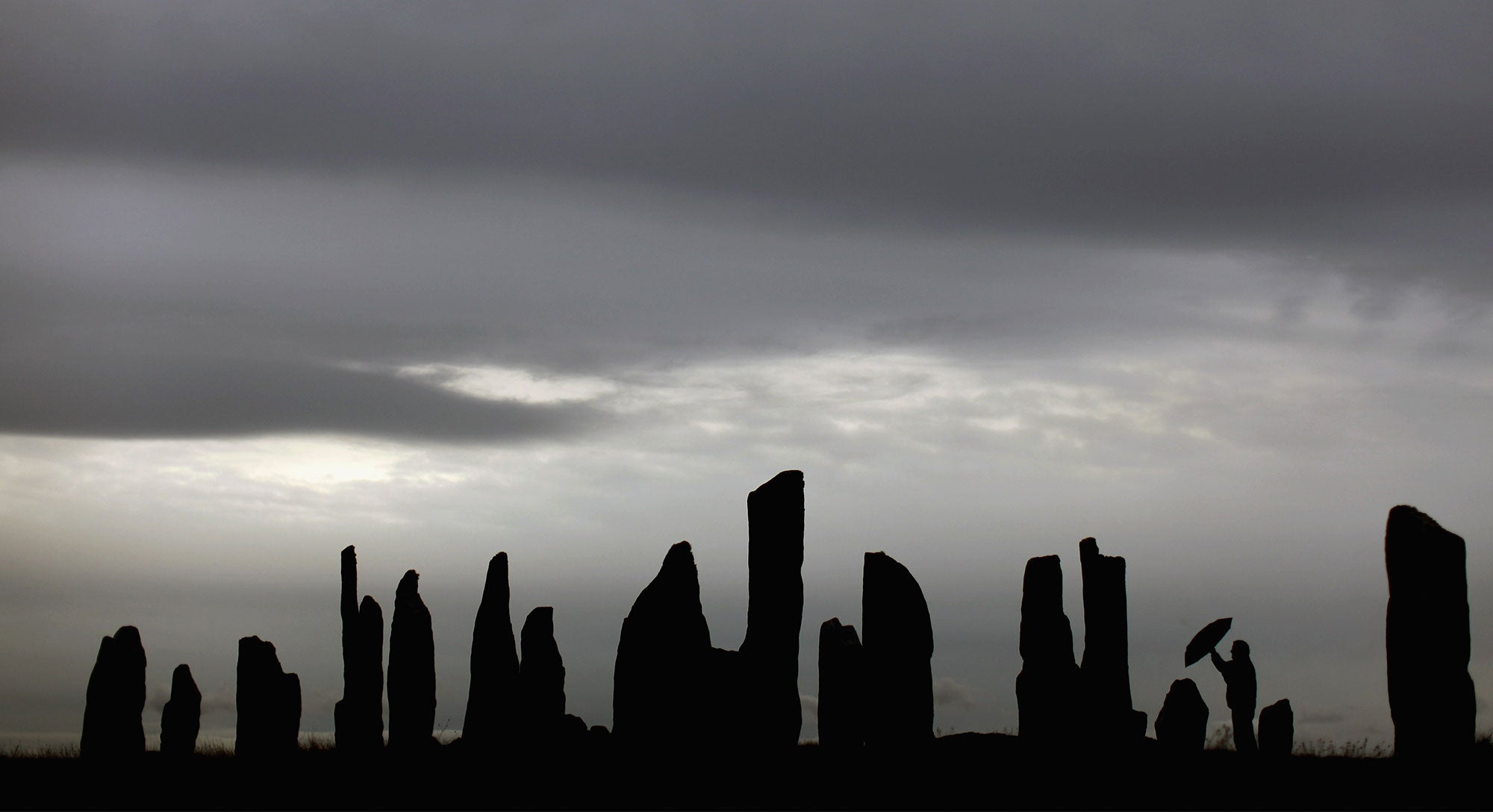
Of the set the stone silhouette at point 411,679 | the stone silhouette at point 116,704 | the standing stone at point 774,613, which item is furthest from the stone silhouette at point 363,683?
the standing stone at point 774,613

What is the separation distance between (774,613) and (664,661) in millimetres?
2652

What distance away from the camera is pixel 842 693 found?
3195 cm

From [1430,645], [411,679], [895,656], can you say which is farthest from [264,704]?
[1430,645]

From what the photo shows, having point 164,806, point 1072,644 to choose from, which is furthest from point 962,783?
point 164,806

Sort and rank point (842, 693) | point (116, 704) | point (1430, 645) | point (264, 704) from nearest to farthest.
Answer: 1. point (1430, 645)
2. point (842, 693)
3. point (116, 704)
4. point (264, 704)

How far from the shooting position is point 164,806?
27.4 m

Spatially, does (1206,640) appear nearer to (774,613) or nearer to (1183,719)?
(1183,719)

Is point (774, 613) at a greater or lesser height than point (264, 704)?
greater

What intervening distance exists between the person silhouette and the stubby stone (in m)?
15.5

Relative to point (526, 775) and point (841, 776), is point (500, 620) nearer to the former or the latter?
point (526, 775)

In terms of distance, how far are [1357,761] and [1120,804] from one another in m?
7.54

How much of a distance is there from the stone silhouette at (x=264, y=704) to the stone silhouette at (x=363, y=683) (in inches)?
44.7

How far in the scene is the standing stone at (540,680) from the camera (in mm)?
33469

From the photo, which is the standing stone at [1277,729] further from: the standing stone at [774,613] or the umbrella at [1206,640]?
the standing stone at [774,613]
